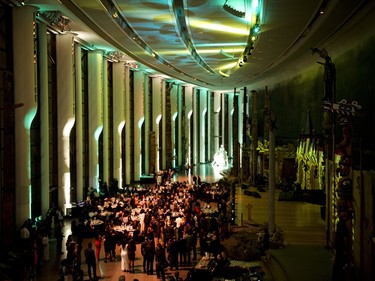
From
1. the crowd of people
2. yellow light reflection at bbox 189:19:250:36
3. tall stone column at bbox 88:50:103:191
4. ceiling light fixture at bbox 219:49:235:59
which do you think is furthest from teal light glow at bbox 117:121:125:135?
yellow light reflection at bbox 189:19:250:36

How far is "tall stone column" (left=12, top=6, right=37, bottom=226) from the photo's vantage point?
46.3 ft

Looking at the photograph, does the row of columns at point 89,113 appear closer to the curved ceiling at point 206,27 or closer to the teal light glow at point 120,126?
the teal light glow at point 120,126

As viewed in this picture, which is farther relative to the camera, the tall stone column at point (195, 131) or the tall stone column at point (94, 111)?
the tall stone column at point (195, 131)

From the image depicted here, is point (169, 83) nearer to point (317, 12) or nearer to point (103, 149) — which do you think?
point (103, 149)

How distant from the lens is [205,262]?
1181 centimetres

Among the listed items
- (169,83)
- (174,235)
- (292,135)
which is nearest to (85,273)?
(174,235)

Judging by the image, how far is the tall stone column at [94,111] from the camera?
22.7m

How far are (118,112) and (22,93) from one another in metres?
12.4

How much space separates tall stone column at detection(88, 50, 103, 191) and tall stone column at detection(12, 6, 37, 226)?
832 cm

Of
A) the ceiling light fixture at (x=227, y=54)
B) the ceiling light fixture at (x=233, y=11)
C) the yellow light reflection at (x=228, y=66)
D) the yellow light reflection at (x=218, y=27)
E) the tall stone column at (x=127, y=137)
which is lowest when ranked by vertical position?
the tall stone column at (x=127, y=137)

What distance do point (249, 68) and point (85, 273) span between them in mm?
21374

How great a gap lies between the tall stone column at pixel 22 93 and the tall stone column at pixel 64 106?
159 inches

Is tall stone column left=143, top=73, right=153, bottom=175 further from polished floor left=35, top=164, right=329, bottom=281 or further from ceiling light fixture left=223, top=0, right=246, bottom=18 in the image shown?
ceiling light fixture left=223, top=0, right=246, bottom=18

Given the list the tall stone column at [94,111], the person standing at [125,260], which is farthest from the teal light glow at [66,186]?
the person standing at [125,260]
